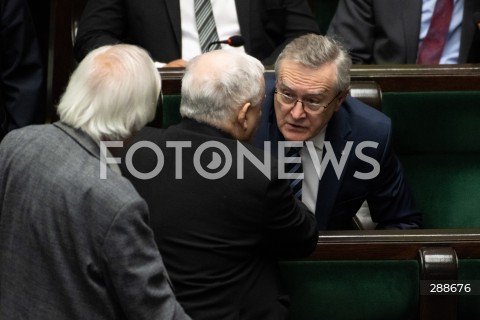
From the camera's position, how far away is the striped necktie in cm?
189

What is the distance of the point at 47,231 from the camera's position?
1.01m

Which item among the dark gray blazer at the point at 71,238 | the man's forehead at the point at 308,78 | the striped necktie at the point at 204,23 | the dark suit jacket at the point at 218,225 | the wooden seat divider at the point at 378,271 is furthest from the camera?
the striped necktie at the point at 204,23

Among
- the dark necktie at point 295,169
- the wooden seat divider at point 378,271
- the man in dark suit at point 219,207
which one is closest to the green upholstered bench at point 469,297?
the wooden seat divider at point 378,271

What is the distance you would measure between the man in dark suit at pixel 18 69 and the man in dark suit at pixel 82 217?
0.77 metres

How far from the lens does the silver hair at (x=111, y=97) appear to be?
1.04m

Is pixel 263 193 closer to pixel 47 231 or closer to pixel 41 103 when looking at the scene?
pixel 47 231

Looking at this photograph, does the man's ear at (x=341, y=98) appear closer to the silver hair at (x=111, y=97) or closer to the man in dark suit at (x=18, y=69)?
the silver hair at (x=111, y=97)

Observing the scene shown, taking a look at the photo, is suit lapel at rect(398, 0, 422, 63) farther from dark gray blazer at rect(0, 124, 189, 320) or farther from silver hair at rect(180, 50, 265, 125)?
dark gray blazer at rect(0, 124, 189, 320)

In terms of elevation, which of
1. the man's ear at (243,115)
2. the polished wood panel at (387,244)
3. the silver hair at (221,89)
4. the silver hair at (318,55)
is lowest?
the polished wood panel at (387,244)

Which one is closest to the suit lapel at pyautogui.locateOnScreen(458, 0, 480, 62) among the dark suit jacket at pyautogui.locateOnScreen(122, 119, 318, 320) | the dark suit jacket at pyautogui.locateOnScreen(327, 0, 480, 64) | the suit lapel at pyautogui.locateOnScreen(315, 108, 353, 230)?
the dark suit jacket at pyautogui.locateOnScreen(327, 0, 480, 64)

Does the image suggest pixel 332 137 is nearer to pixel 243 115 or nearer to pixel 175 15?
pixel 243 115

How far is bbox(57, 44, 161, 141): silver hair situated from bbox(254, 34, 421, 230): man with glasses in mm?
457

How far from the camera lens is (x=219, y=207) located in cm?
116

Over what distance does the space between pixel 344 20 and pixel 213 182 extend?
2.76ft
